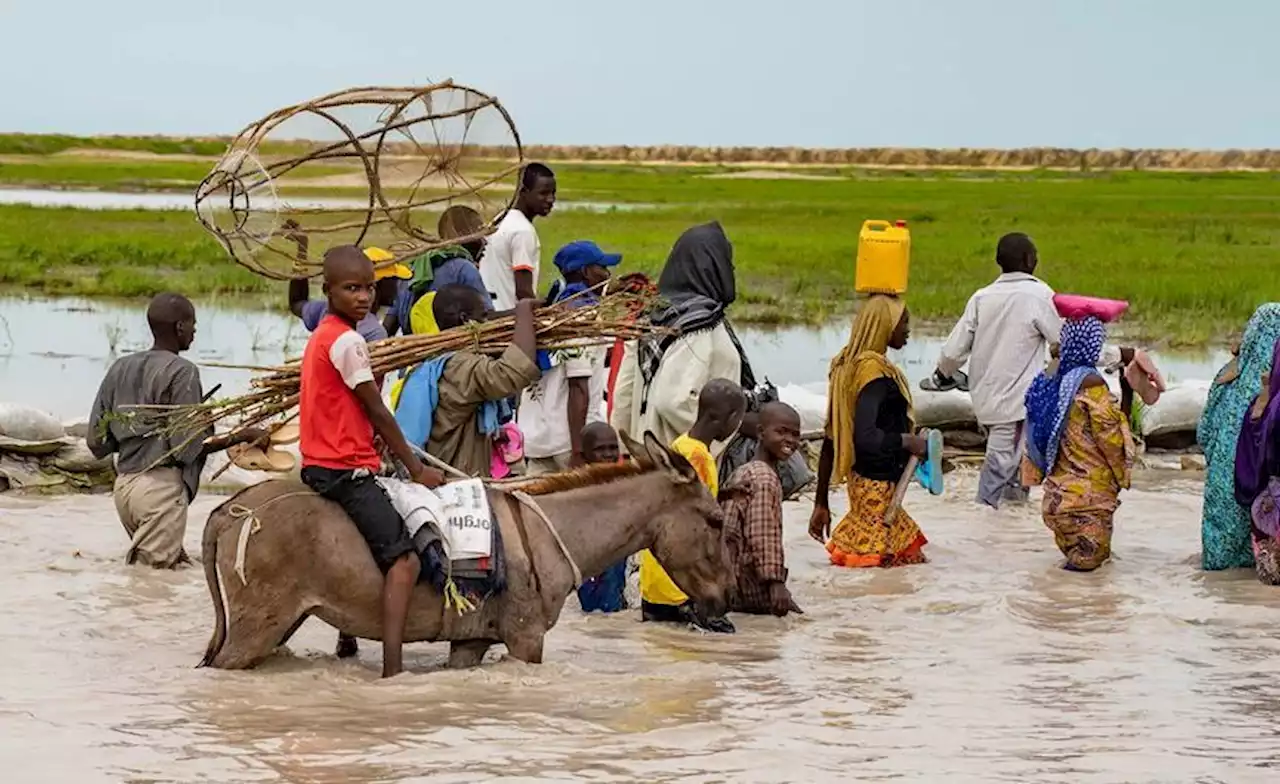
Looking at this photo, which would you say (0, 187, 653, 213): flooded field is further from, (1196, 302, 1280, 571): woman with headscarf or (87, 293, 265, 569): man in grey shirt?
(1196, 302, 1280, 571): woman with headscarf

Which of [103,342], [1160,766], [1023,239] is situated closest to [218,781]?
[1160,766]

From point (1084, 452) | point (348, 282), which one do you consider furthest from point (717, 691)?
point (1084, 452)

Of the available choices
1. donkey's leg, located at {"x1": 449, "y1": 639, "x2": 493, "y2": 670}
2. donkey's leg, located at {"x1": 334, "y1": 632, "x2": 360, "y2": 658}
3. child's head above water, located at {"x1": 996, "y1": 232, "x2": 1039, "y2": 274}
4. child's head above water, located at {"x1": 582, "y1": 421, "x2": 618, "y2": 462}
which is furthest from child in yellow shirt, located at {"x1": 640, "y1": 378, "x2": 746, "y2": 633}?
child's head above water, located at {"x1": 996, "y1": 232, "x2": 1039, "y2": 274}

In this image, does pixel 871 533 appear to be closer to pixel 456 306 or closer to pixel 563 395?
pixel 563 395

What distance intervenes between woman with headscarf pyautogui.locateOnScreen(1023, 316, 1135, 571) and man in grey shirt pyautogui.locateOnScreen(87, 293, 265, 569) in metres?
4.13

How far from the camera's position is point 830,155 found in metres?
120

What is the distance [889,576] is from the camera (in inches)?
395

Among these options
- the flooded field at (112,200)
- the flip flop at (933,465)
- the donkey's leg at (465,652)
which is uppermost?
the flip flop at (933,465)

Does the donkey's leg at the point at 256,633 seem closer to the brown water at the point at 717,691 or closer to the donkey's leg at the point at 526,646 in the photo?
the brown water at the point at 717,691

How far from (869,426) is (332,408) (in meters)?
3.58

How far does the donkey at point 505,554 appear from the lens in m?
7.04

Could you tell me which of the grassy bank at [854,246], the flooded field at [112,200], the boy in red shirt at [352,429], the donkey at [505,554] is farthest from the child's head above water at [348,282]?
the flooded field at [112,200]

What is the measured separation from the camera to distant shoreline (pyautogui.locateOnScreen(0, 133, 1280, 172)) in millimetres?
85375

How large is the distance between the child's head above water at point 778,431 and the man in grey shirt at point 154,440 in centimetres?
254
